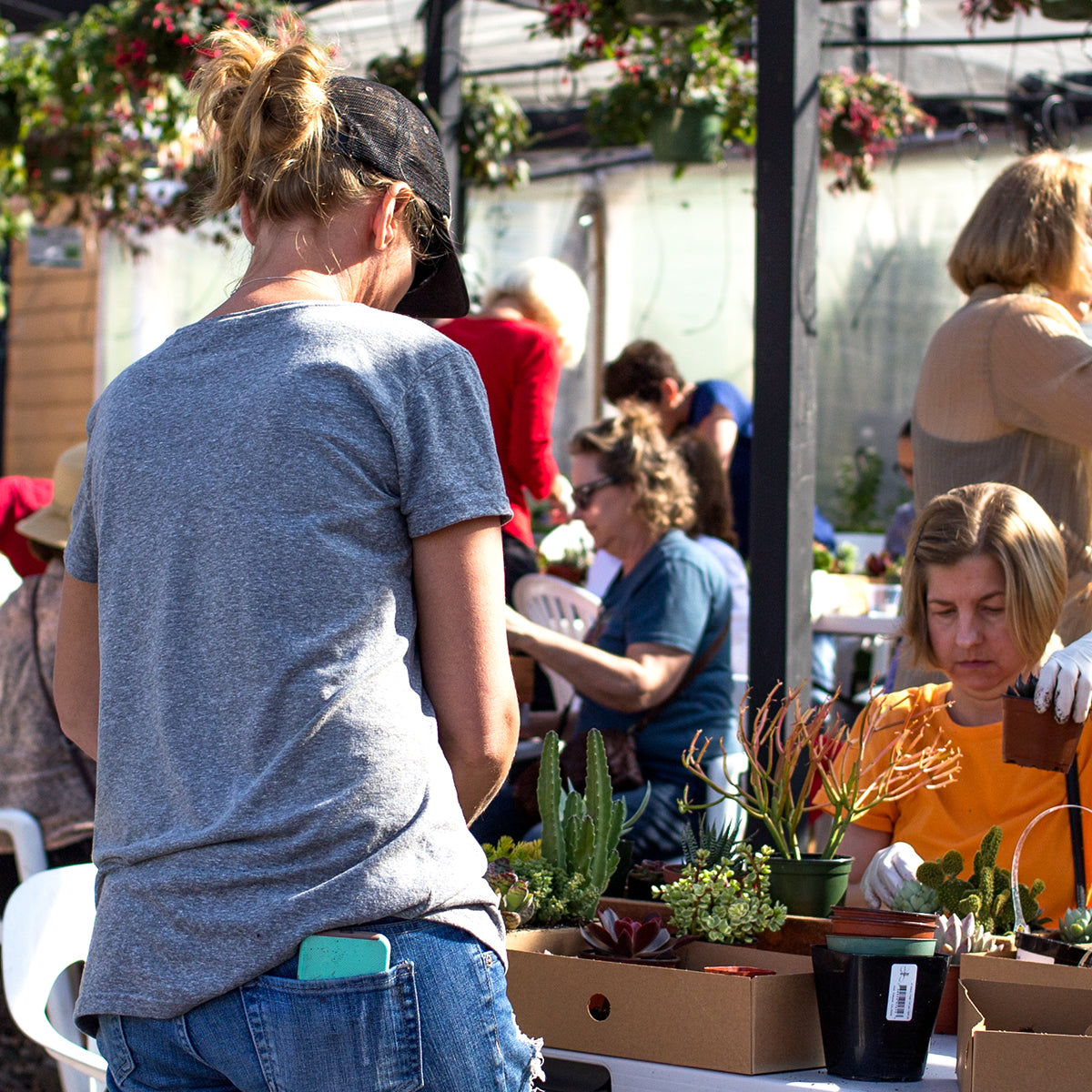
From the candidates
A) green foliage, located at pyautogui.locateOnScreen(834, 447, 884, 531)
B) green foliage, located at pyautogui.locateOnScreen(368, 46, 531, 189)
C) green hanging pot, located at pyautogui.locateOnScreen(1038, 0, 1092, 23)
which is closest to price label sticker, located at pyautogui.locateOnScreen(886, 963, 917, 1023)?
green hanging pot, located at pyautogui.locateOnScreen(1038, 0, 1092, 23)

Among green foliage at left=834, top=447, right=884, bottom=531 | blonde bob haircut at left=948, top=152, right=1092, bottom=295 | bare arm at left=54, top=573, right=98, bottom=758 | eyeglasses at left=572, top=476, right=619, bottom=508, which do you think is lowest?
green foliage at left=834, top=447, right=884, bottom=531

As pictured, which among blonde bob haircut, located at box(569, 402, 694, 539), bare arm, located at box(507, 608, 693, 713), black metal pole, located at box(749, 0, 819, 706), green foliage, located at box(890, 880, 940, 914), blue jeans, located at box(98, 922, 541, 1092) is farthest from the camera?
blonde bob haircut, located at box(569, 402, 694, 539)

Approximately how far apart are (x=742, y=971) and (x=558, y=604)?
3.04 metres

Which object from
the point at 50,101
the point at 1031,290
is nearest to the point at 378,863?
the point at 1031,290

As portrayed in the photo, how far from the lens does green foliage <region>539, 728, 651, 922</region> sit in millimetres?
1681

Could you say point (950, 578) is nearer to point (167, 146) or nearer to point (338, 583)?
point (338, 583)

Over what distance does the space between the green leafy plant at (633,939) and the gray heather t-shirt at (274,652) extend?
46cm

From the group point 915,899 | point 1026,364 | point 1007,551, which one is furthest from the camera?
point 1026,364

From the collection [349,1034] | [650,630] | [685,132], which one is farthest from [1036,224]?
[685,132]

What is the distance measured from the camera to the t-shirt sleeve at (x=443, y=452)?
3.53 ft

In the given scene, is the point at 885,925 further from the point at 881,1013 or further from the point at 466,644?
Answer: the point at 466,644

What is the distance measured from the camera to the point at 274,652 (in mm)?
1040

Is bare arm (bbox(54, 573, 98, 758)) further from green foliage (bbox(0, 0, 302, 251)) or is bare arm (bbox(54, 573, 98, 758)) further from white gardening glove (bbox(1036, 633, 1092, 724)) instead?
green foliage (bbox(0, 0, 302, 251))

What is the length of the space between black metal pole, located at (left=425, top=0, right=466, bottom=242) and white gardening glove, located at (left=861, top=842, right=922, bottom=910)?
3.54 metres
